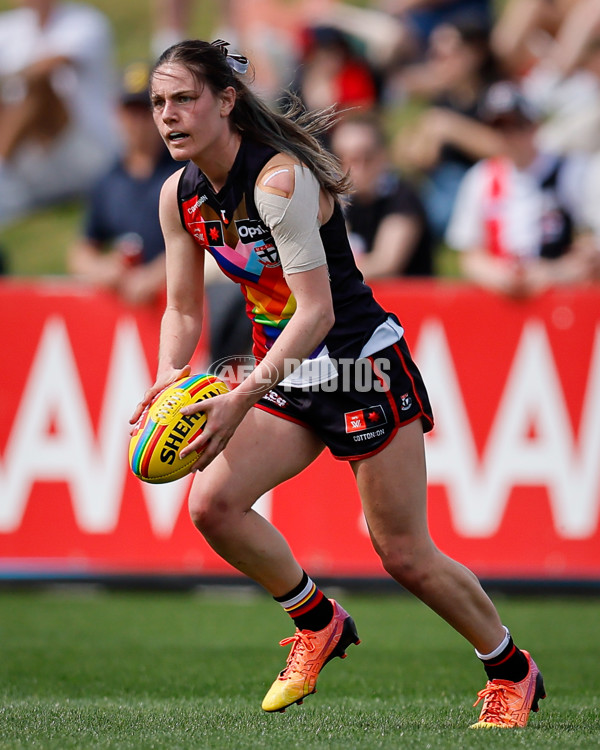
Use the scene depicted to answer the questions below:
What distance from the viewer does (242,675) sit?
5.43 m

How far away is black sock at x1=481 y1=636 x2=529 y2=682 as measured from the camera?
14.5ft

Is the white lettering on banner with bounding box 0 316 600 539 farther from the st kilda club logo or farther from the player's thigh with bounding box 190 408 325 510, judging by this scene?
the st kilda club logo

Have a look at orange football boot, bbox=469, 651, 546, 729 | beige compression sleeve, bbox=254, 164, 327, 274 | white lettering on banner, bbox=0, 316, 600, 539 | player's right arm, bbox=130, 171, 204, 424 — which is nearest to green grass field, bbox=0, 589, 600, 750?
orange football boot, bbox=469, 651, 546, 729

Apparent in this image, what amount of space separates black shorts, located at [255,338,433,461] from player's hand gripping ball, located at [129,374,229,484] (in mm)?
323

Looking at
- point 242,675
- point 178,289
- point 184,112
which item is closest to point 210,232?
point 178,289

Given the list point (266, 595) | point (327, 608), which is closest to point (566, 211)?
point (266, 595)

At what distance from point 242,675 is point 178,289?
6.74ft

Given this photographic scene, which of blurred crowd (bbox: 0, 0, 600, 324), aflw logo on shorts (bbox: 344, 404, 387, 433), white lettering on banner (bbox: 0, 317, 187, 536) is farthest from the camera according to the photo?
blurred crowd (bbox: 0, 0, 600, 324)

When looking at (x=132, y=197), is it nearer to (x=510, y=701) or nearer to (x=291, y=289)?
(x=291, y=289)

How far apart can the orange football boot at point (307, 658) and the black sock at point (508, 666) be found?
579 millimetres

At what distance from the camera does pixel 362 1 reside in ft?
45.0

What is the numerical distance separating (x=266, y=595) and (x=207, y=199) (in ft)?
14.6

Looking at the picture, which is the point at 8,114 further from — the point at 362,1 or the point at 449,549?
the point at 449,549

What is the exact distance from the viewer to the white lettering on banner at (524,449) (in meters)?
7.50
